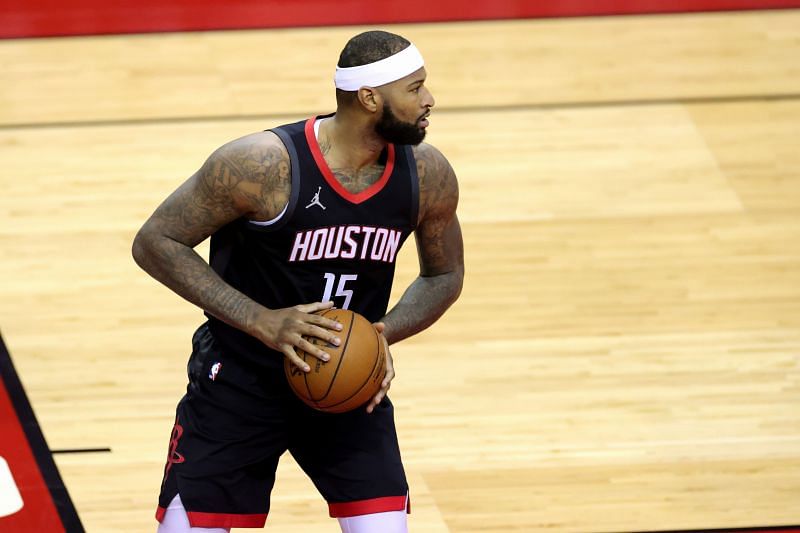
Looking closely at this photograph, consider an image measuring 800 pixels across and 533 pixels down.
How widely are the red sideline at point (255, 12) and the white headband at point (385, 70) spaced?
579cm

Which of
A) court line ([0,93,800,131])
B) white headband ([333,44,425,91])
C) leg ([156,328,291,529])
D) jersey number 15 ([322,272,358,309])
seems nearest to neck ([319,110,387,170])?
white headband ([333,44,425,91])

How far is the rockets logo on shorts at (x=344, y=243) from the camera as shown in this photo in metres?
4.16

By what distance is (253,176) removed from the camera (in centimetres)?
409

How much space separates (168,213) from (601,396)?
2753mm

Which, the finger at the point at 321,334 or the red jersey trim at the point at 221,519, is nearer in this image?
the finger at the point at 321,334

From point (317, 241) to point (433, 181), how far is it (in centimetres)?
38

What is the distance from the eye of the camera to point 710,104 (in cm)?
899

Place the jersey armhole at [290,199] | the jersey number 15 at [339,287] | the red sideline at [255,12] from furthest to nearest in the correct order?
the red sideline at [255,12]
the jersey number 15 at [339,287]
the jersey armhole at [290,199]

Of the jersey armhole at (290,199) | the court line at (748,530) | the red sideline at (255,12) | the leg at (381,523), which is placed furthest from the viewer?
the red sideline at (255,12)

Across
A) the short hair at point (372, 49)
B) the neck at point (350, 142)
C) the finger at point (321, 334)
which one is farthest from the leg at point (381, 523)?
the short hair at point (372, 49)

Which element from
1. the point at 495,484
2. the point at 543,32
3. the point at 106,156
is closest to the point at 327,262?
the point at 495,484

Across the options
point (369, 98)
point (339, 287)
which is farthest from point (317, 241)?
point (369, 98)

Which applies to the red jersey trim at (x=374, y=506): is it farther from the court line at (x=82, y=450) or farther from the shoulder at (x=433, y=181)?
the court line at (x=82, y=450)

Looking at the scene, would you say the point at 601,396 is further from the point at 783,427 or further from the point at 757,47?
the point at 757,47
